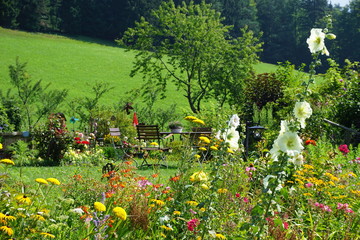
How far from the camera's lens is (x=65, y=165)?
33.4 ft

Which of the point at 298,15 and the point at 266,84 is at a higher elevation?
the point at 298,15

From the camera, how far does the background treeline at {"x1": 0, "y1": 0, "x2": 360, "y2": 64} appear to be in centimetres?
4162

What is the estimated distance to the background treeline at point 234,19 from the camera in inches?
1639

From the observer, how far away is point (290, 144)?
239 cm

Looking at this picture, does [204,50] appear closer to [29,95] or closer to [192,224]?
[29,95]

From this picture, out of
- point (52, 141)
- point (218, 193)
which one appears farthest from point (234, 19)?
point (218, 193)

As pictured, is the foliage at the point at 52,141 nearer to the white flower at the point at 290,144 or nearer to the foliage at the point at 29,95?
the foliage at the point at 29,95

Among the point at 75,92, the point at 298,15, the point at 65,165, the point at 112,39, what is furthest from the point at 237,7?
the point at 65,165

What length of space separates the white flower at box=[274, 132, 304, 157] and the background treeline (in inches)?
1540

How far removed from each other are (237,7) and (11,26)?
25.9 meters

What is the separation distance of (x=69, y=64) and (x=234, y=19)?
25718 millimetres

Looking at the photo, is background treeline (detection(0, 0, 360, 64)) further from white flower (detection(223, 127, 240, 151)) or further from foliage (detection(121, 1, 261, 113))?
white flower (detection(223, 127, 240, 151))

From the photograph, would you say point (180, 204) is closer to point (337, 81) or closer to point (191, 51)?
point (337, 81)

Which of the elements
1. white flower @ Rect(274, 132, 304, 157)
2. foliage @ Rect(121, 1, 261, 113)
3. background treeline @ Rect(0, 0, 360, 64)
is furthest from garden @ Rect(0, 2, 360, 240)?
background treeline @ Rect(0, 0, 360, 64)
